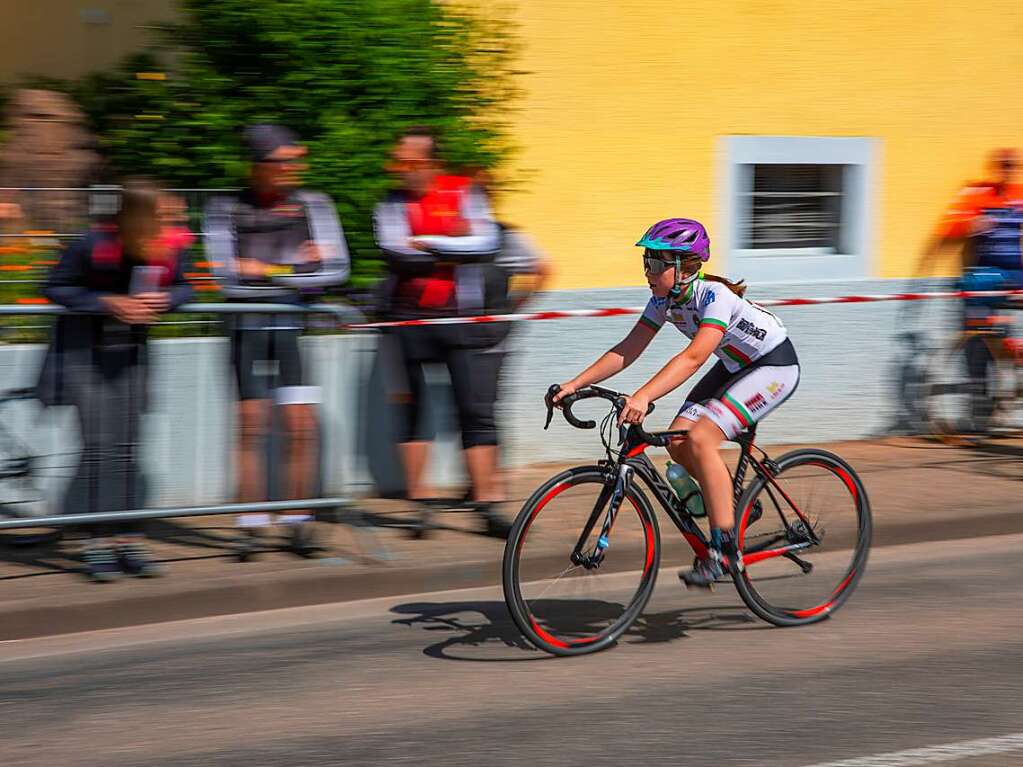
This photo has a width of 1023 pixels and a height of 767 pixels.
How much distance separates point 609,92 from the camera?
10117 millimetres

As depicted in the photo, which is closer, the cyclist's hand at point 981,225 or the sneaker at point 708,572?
the sneaker at point 708,572

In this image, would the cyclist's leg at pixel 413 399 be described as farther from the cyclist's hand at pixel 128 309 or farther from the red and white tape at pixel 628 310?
the cyclist's hand at pixel 128 309

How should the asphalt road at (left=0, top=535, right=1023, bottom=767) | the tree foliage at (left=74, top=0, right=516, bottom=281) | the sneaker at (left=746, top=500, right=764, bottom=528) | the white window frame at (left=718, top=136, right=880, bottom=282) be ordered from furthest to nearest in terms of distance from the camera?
the white window frame at (left=718, top=136, right=880, bottom=282)
the tree foliage at (left=74, top=0, right=516, bottom=281)
the sneaker at (left=746, top=500, right=764, bottom=528)
the asphalt road at (left=0, top=535, right=1023, bottom=767)

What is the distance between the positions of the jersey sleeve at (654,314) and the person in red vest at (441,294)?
176 centimetres

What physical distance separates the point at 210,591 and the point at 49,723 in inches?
58.7

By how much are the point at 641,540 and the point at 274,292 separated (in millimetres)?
2357

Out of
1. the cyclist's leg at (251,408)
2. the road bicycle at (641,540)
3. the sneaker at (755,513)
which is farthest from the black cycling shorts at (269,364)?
the sneaker at (755,513)

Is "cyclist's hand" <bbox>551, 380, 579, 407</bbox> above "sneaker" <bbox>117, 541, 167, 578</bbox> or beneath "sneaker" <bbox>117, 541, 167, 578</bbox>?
above

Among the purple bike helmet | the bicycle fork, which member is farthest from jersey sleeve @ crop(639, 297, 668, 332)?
the bicycle fork

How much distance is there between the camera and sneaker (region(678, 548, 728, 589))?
602 centimetres

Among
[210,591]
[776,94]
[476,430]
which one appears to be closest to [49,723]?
[210,591]

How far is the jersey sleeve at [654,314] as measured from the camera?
6.04 meters

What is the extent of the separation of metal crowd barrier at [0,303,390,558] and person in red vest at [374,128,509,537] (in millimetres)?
397

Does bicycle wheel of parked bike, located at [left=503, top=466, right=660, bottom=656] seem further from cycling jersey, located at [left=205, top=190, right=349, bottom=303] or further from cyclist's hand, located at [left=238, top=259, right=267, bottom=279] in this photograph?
cyclist's hand, located at [left=238, top=259, right=267, bottom=279]
